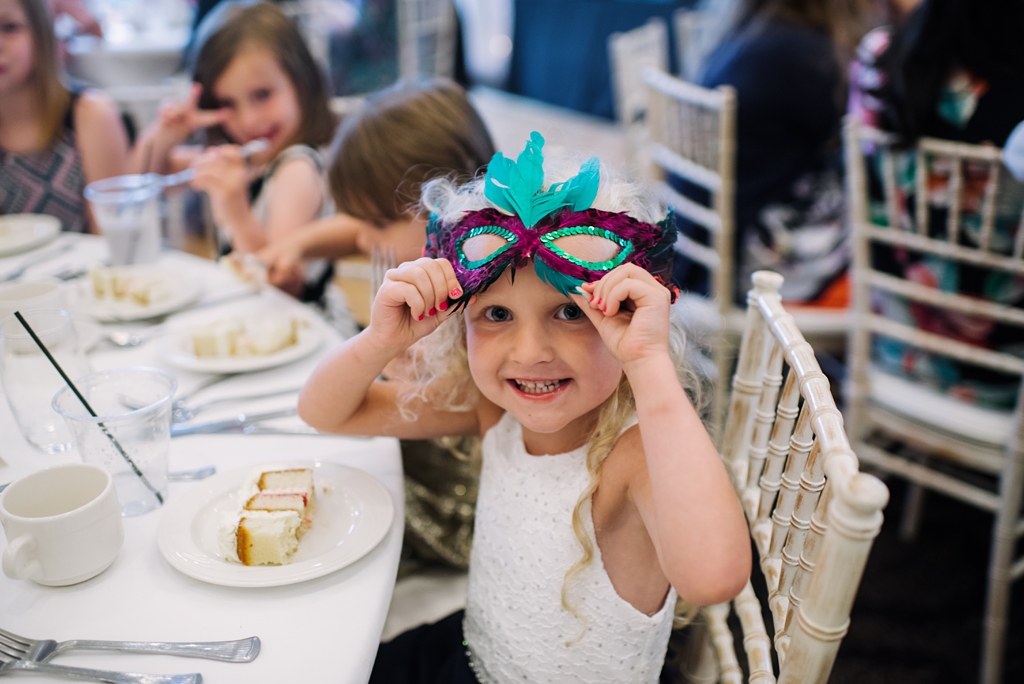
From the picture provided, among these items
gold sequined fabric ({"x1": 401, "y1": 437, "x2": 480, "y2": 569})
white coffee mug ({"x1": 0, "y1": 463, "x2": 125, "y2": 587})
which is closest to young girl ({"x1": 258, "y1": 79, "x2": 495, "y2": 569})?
gold sequined fabric ({"x1": 401, "y1": 437, "x2": 480, "y2": 569})

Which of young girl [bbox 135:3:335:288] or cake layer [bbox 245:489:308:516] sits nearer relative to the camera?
cake layer [bbox 245:489:308:516]

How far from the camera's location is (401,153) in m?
1.50

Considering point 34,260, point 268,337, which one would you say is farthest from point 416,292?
point 34,260

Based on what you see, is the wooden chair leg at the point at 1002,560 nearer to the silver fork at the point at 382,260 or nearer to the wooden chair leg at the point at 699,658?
the wooden chair leg at the point at 699,658

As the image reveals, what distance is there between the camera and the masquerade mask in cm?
84

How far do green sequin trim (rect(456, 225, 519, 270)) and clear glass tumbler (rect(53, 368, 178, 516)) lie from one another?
0.40 meters

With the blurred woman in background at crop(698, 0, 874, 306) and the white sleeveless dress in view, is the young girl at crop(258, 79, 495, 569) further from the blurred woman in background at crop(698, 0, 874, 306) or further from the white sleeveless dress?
the blurred woman in background at crop(698, 0, 874, 306)

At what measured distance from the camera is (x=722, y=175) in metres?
1.95

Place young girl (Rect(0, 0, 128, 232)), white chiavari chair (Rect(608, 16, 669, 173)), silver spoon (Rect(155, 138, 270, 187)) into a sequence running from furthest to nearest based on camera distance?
white chiavari chair (Rect(608, 16, 669, 173)) < young girl (Rect(0, 0, 128, 232)) < silver spoon (Rect(155, 138, 270, 187))

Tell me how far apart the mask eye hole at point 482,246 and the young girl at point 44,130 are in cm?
177

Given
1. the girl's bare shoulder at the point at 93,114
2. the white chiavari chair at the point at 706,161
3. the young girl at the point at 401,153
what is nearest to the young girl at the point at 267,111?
the girl's bare shoulder at the point at 93,114

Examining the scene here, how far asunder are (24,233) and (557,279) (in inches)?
61.6

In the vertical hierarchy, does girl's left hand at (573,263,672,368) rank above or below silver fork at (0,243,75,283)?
above

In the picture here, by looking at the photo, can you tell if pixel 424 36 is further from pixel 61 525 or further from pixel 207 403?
pixel 61 525
